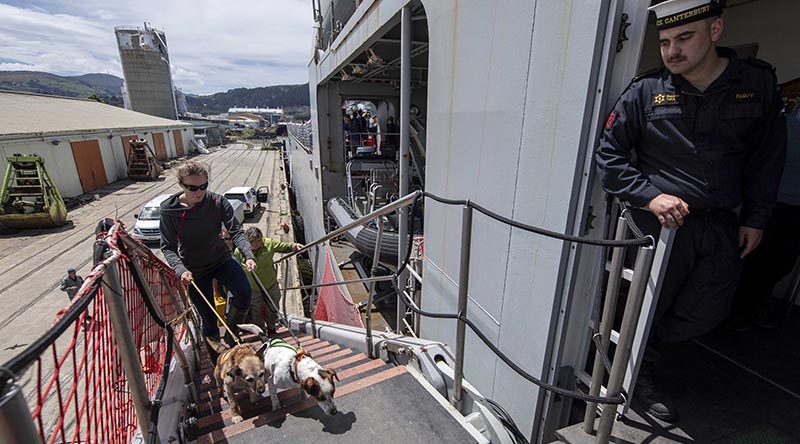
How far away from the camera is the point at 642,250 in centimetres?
123

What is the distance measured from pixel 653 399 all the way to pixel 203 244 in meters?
3.28

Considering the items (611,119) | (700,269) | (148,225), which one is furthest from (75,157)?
(700,269)

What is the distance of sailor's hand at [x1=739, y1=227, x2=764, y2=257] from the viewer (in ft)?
5.30

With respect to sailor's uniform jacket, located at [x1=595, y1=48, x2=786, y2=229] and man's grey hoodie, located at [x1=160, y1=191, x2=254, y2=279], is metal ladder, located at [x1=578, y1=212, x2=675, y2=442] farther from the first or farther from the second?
man's grey hoodie, located at [x1=160, y1=191, x2=254, y2=279]

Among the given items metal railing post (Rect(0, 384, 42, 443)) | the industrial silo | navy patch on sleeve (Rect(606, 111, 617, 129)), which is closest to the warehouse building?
metal railing post (Rect(0, 384, 42, 443))

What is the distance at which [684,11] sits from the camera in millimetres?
1397

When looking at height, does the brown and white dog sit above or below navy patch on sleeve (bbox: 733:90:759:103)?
below

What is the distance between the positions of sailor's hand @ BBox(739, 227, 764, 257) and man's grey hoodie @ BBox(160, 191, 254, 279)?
326 centimetres

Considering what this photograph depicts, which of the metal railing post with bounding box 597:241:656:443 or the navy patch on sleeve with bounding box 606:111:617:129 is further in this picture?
the navy patch on sleeve with bounding box 606:111:617:129

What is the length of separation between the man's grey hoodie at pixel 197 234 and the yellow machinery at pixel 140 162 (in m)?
24.4

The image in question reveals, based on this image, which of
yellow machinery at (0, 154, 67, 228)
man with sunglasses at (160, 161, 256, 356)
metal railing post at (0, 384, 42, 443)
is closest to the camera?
metal railing post at (0, 384, 42, 443)

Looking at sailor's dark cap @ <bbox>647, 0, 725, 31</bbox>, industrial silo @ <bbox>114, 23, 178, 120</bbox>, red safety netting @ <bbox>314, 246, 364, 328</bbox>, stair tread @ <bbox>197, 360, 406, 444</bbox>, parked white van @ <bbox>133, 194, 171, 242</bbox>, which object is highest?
industrial silo @ <bbox>114, 23, 178, 120</bbox>

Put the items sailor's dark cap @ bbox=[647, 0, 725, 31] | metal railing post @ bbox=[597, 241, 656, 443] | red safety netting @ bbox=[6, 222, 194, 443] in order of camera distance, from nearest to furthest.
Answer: red safety netting @ bbox=[6, 222, 194, 443] < metal railing post @ bbox=[597, 241, 656, 443] < sailor's dark cap @ bbox=[647, 0, 725, 31]

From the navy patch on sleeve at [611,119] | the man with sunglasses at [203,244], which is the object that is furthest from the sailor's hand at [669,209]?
the man with sunglasses at [203,244]
